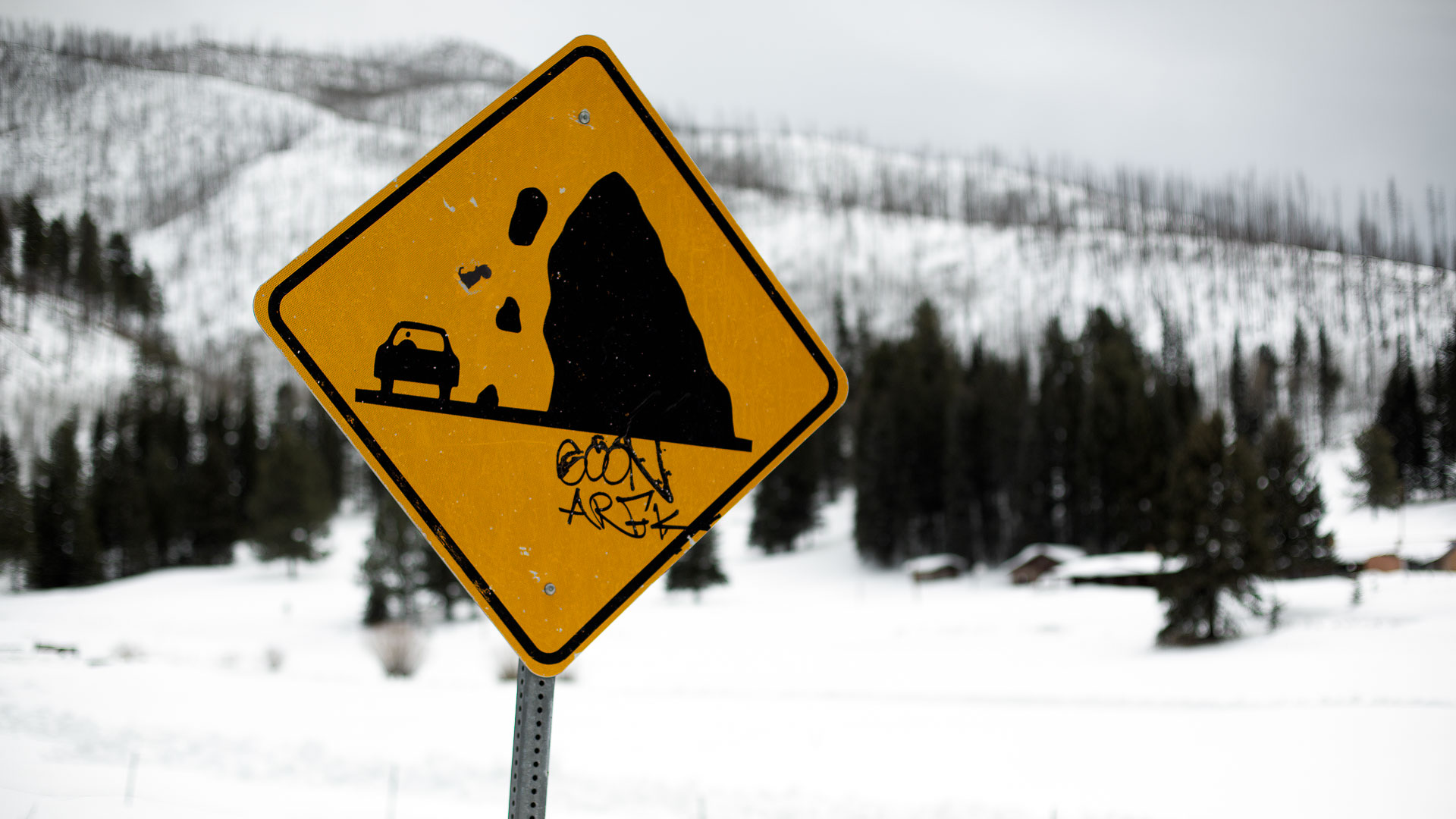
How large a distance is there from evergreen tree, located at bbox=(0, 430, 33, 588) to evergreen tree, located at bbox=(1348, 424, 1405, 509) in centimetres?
7160

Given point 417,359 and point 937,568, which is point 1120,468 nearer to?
point 937,568

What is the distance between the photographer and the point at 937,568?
2436 inches

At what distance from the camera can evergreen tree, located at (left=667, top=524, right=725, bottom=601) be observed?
52875 mm

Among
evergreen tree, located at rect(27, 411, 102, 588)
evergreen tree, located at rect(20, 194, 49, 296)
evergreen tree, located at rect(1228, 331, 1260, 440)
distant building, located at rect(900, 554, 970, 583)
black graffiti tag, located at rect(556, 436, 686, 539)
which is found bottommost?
distant building, located at rect(900, 554, 970, 583)

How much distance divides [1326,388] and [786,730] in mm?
108083

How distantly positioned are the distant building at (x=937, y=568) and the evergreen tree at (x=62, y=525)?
48.9 meters

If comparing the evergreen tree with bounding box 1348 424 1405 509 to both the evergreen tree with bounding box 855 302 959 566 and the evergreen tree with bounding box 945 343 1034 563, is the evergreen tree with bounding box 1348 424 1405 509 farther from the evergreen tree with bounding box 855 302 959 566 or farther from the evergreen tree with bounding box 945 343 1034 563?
the evergreen tree with bounding box 855 302 959 566

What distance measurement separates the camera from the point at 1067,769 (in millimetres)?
12828

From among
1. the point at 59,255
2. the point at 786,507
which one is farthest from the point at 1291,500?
the point at 59,255

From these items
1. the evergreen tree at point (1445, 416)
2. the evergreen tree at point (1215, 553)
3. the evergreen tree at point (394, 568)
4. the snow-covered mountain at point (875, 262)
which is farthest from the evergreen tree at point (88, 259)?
the evergreen tree at point (1445, 416)

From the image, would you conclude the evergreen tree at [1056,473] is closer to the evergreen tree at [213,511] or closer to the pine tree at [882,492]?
the pine tree at [882,492]

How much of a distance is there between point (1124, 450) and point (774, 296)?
6722 cm

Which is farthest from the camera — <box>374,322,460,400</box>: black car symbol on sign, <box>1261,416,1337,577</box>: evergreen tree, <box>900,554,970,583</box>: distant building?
<box>900,554,970,583</box>: distant building

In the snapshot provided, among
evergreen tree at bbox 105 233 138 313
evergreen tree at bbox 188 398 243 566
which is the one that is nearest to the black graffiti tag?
evergreen tree at bbox 105 233 138 313
